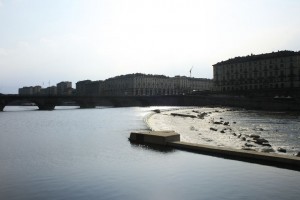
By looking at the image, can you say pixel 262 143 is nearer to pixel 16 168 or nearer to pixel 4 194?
pixel 16 168

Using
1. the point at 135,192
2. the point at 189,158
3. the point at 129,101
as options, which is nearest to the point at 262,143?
the point at 189,158

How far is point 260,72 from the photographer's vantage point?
154 meters

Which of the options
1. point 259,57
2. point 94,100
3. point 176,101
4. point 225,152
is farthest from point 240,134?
point 259,57

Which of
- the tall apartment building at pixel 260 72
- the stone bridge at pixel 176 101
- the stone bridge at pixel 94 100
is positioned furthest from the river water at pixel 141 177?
the tall apartment building at pixel 260 72

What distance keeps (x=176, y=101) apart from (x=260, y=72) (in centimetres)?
4222

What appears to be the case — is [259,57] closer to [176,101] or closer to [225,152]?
[176,101]

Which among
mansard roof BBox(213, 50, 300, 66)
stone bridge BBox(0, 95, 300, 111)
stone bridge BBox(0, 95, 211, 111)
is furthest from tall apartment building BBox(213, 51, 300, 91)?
stone bridge BBox(0, 95, 211, 111)

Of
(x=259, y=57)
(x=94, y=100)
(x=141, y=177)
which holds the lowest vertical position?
(x=141, y=177)

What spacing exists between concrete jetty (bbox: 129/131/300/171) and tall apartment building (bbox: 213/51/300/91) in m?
115

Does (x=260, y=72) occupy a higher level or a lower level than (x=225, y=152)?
higher

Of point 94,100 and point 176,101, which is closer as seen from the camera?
point 94,100

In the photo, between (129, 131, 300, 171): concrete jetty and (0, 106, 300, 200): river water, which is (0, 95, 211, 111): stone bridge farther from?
(0, 106, 300, 200): river water

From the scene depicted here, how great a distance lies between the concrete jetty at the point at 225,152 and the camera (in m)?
18.2

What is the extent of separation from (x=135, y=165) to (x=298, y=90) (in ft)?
390
